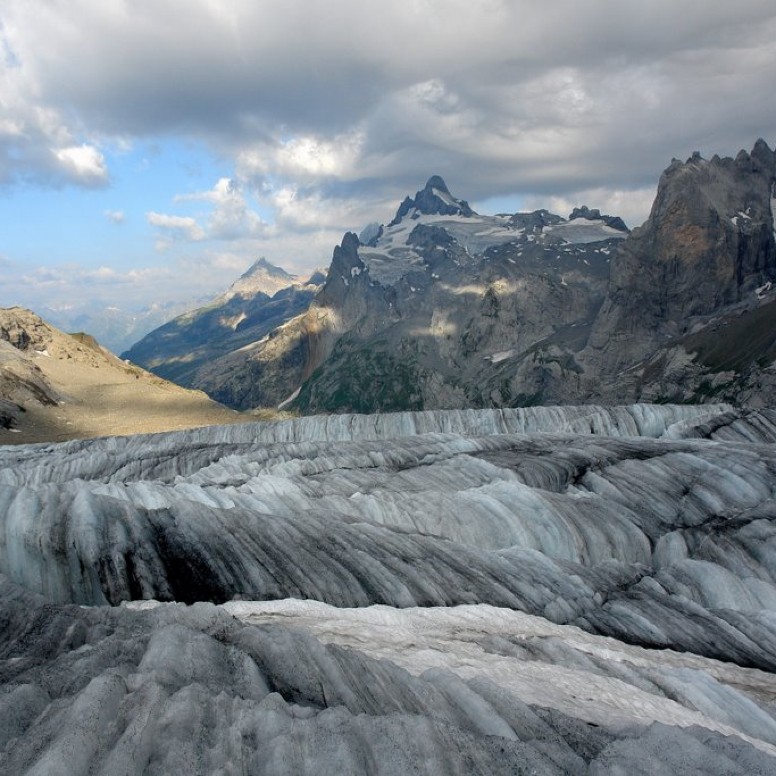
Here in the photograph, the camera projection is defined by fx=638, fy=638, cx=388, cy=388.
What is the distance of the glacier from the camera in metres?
9.43

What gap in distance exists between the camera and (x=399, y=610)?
733 inches

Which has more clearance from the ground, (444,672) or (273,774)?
(273,774)

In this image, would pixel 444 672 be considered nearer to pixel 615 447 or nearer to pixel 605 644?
pixel 605 644

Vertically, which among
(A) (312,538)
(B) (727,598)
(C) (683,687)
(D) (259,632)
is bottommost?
(B) (727,598)

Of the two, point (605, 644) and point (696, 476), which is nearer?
point (605, 644)

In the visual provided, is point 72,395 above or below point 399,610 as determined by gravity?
below

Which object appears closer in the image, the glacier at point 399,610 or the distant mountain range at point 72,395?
the glacier at point 399,610

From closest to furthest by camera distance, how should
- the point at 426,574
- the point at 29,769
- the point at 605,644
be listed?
the point at 29,769 < the point at 605,644 < the point at 426,574

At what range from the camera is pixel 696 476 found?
31.6 metres

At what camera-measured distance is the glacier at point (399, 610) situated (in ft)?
30.9

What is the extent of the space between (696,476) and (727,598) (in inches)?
396

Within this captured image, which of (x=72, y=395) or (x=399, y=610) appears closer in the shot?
(x=399, y=610)

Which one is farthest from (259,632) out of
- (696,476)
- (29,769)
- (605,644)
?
(696,476)

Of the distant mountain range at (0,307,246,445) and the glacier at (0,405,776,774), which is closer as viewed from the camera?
the glacier at (0,405,776,774)
